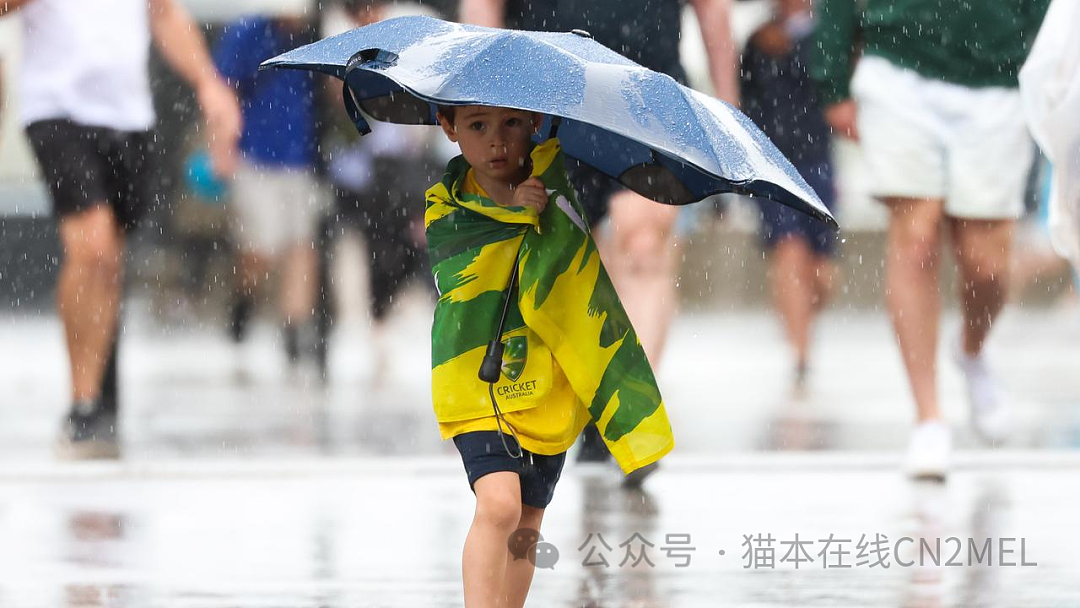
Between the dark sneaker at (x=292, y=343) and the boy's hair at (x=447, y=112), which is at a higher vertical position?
the boy's hair at (x=447, y=112)

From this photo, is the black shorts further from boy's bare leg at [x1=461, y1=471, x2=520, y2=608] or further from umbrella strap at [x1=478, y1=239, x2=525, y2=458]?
boy's bare leg at [x1=461, y1=471, x2=520, y2=608]

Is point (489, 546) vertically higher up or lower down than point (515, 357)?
lower down

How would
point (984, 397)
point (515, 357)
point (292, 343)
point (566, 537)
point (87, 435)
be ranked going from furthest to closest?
point (292, 343) → point (984, 397) → point (87, 435) → point (566, 537) → point (515, 357)

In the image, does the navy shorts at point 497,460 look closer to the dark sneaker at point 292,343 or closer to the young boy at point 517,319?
the young boy at point 517,319

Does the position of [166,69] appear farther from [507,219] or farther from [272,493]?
[507,219]

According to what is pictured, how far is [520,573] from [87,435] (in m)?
3.70

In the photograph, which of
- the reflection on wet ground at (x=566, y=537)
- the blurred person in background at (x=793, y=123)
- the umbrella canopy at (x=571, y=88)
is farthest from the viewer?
the blurred person in background at (x=793, y=123)

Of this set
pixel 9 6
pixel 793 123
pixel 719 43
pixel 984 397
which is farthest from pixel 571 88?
pixel 793 123

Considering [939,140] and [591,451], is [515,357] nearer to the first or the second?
[591,451]

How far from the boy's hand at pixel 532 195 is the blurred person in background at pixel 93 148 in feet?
12.0

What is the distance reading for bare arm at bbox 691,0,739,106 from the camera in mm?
7418

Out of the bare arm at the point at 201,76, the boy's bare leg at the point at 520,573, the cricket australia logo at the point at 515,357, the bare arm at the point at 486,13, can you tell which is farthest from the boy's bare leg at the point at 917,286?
the cricket australia logo at the point at 515,357

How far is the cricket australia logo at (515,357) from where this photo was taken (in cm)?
428

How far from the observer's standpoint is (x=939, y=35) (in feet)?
24.3
